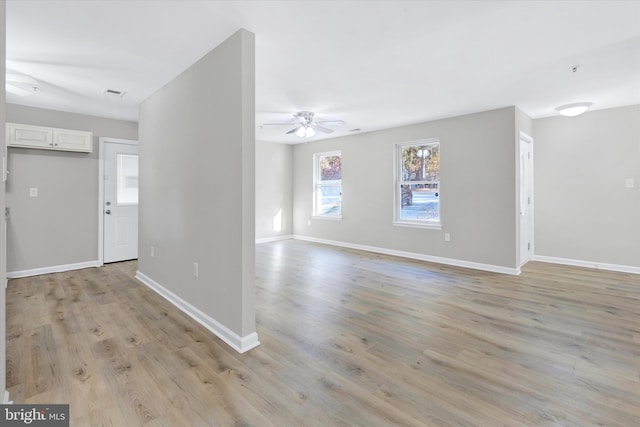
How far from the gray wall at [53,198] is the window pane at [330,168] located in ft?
13.4

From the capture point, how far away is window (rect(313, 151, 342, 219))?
7.06 m

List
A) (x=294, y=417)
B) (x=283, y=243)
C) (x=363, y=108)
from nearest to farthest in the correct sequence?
(x=294, y=417)
(x=363, y=108)
(x=283, y=243)

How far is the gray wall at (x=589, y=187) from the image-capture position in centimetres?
441

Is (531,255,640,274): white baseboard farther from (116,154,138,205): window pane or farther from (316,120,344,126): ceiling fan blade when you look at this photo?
(116,154,138,205): window pane

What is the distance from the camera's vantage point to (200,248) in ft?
9.39

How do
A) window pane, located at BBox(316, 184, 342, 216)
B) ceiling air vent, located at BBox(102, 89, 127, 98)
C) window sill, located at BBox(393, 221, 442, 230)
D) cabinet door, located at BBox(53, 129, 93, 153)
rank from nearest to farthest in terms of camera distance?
ceiling air vent, located at BBox(102, 89, 127, 98)
cabinet door, located at BBox(53, 129, 93, 153)
window sill, located at BBox(393, 221, 442, 230)
window pane, located at BBox(316, 184, 342, 216)

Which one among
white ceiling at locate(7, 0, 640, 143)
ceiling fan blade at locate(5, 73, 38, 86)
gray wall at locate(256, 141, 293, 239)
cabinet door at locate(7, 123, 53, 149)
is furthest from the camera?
gray wall at locate(256, 141, 293, 239)

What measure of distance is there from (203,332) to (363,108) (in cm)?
358

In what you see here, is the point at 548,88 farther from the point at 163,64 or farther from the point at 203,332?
the point at 203,332

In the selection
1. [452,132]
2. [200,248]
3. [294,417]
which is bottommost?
[294,417]

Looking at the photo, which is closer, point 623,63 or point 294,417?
point 294,417

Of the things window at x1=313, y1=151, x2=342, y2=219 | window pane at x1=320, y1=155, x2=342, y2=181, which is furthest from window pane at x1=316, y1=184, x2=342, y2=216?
window pane at x1=320, y1=155, x2=342, y2=181

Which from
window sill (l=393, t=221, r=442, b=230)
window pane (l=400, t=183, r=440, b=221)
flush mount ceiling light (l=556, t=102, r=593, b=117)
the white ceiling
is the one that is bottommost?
window sill (l=393, t=221, r=442, b=230)

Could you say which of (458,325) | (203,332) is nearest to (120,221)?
(203,332)
